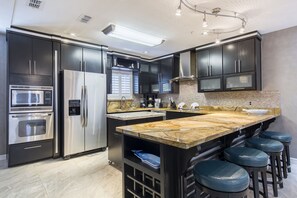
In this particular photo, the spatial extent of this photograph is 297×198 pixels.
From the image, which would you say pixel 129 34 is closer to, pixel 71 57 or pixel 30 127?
pixel 71 57

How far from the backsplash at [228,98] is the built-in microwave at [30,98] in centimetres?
339

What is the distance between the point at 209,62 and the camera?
404 cm

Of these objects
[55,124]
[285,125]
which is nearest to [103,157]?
[55,124]

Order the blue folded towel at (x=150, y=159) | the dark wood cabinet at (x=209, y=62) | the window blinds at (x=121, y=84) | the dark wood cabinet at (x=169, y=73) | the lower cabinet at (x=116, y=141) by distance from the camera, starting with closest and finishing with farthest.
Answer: the blue folded towel at (x=150, y=159), the lower cabinet at (x=116, y=141), the dark wood cabinet at (x=209, y=62), the dark wood cabinet at (x=169, y=73), the window blinds at (x=121, y=84)

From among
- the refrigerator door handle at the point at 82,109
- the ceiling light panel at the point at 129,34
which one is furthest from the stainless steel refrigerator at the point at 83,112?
the ceiling light panel at the point at 129,34

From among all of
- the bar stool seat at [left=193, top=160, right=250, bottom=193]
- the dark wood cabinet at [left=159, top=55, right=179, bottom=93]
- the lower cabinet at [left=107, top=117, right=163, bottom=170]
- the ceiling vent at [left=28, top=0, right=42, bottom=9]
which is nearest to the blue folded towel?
the bar stool seat at [left=193, top=160, right=250, bottom=193]

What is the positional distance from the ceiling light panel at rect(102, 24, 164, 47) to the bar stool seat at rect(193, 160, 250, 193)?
262 centimetres

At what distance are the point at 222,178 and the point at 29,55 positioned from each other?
12.3 feet

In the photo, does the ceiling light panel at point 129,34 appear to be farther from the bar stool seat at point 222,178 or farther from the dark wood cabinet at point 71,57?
the bar stool seat at point 222,178

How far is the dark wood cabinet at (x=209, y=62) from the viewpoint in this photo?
387 cm

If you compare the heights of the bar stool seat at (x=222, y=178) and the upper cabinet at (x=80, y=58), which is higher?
the upper cabinet at (x=80, y=58)

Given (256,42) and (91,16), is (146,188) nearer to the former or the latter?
(91,16)

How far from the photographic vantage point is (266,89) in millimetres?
3447

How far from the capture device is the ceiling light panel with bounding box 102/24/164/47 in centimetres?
304
